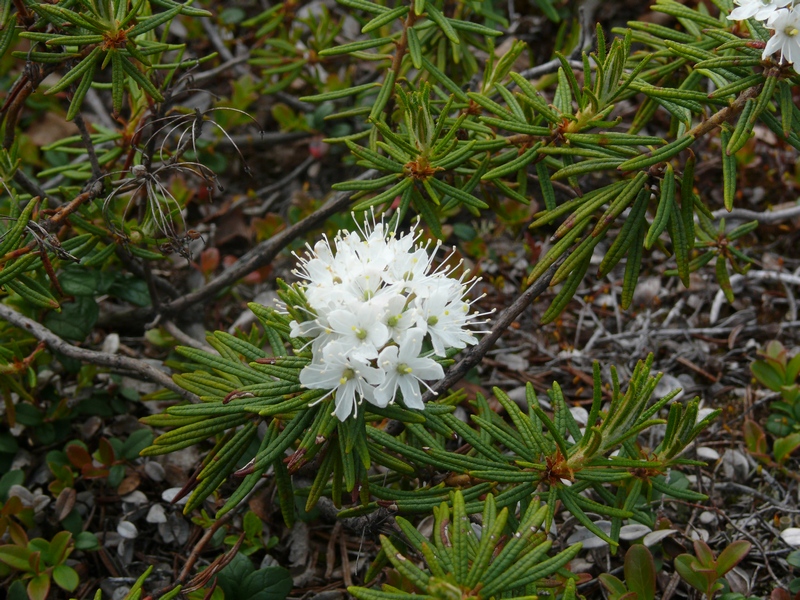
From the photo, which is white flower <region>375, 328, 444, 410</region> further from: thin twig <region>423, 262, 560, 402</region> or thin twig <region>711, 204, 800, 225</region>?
thin twig <region>711, 204, 800, 225</region>

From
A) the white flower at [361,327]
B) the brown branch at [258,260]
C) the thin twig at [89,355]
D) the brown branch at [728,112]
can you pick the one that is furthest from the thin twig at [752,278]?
the thin twig at [89,355]

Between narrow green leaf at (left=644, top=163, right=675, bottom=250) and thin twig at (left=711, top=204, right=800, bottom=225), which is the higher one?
thin twig at (left=711, top=204, right=800, bottom=225)

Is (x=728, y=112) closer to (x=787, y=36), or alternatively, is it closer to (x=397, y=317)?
(x=787, y=36)

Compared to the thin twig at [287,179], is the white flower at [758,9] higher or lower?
lower

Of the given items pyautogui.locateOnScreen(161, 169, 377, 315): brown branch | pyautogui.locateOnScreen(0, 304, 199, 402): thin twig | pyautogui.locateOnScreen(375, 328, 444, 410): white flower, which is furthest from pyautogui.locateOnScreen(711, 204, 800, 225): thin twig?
pyautogui.locateOnScreen(0, 304, 199, 402): thin twig

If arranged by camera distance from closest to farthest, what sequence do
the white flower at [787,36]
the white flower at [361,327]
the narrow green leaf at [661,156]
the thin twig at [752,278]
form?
the white flower at [361,327] < the white flower at [787,36] < the narrow green leaf at [661,156] < the thin twig at [752,278]

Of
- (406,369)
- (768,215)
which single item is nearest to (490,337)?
(406,369)

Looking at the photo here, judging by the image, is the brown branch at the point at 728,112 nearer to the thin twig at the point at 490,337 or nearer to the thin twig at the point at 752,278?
the thin twig at the point at 490,337

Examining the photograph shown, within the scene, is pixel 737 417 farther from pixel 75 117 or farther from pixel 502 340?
pixel 75 117
